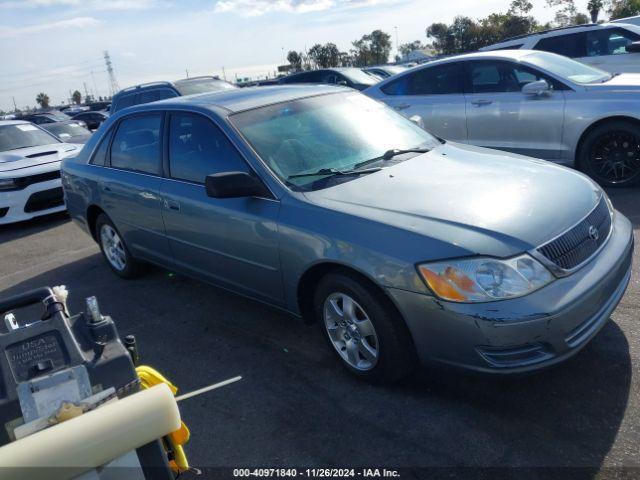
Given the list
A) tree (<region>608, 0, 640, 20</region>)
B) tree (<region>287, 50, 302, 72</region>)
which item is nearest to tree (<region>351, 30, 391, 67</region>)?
tree (<region>287, 50, 302, 72</region>)

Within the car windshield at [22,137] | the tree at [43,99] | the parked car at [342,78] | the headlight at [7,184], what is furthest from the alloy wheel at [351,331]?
the tree at [43,99]

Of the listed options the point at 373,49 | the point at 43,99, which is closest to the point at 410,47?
the point at 373,49

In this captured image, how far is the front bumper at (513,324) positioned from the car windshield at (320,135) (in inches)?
43.7

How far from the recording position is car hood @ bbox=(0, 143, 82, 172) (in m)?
7.94

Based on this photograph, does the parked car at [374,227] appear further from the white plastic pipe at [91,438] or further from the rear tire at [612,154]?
the rear tire at [612,154]

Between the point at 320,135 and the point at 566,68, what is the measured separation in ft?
13.9

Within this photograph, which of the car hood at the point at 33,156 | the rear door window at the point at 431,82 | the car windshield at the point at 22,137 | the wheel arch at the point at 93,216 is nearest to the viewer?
the wheel arch at the point at 93,216

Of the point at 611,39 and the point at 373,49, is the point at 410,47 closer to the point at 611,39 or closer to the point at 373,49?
the point at 373,49

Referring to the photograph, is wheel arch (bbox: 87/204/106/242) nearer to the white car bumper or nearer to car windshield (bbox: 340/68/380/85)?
the white car bumper

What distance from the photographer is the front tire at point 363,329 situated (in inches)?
109

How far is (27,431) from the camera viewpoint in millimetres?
1584

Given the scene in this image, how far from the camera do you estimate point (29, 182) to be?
781cm

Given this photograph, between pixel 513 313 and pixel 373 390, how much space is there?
94cm

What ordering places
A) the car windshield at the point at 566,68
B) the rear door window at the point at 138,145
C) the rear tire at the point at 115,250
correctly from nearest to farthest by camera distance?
the rear door window at the point at 138,145
the rear tire at the point at 115,250
the car windshield at the point at 566,68
